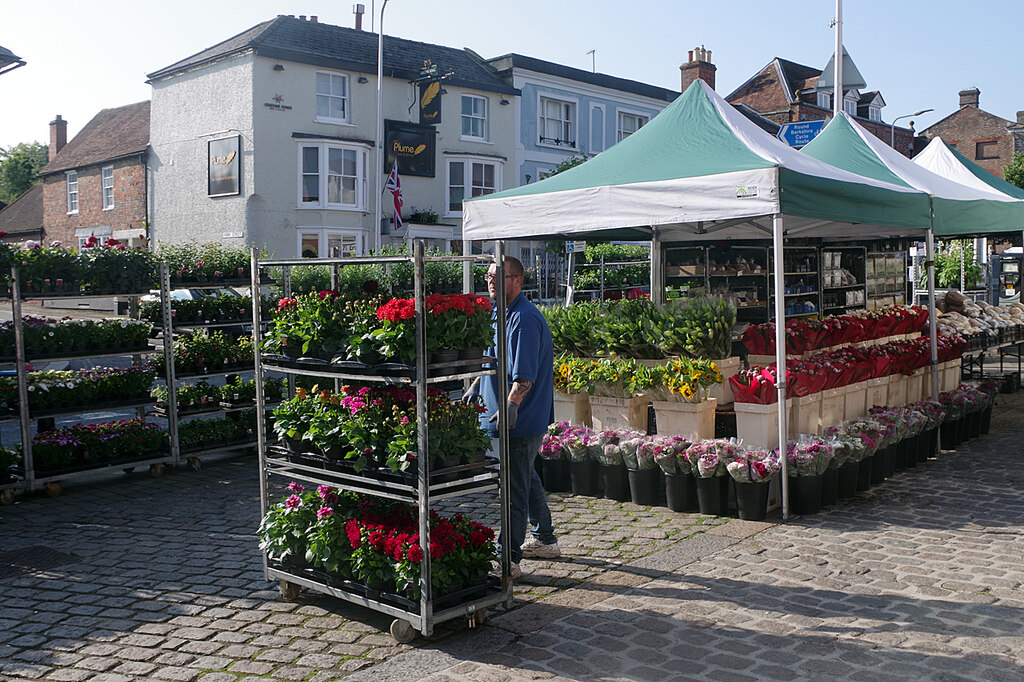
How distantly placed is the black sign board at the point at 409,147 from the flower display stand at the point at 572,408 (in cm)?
2250

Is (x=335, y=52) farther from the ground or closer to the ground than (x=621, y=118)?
farther from the ground

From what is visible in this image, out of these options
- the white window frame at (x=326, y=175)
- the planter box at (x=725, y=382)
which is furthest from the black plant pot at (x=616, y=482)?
the white window frame at (x=326, y=175)

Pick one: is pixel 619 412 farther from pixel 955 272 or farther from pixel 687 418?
pixel 955 272

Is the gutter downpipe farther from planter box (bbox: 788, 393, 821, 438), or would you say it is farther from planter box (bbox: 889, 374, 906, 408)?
planter box (bbox: 889, 374, 906, 408)

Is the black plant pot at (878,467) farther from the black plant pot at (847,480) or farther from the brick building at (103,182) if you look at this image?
the brick building at (103,182)

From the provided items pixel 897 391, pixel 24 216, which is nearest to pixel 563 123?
pixel 24 216

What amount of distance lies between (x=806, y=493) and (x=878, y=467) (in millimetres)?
1415

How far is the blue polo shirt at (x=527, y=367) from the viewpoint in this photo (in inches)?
213

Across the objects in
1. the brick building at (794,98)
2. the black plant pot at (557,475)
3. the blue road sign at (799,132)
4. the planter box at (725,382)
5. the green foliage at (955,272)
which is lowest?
the black plant pot at (557,475)

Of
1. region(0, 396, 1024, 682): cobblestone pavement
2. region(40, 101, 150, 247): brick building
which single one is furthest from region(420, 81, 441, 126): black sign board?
region(0, 396, 1024, 682): cobblestone pavement

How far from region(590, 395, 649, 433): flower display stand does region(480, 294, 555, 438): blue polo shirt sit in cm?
256

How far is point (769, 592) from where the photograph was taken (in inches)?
211

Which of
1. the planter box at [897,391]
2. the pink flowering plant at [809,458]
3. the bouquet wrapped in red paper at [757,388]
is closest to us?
the pink flowering plant at [809,458]

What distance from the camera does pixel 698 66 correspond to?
3616cm
